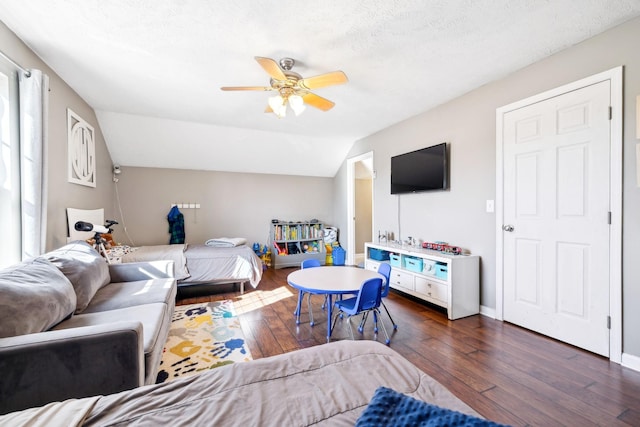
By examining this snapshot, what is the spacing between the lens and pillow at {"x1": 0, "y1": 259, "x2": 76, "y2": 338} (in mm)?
1235

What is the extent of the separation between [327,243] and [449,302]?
320 centimetres

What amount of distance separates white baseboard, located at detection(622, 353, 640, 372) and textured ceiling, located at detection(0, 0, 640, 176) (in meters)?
2.34

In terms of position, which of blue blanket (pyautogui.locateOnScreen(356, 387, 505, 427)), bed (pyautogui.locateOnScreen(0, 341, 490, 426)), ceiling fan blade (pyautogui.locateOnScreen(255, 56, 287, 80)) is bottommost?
bed (pyautogui.locateOnScreen(0, 341, 490, 426))

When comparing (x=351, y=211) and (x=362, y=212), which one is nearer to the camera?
(x=351, y=211)

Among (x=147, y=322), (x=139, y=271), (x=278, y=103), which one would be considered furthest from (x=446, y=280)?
(x=139, y=271)

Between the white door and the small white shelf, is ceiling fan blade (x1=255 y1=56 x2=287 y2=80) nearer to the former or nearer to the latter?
the white door

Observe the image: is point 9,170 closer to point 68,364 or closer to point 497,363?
point 68,364

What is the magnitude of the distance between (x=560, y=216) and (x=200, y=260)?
380 cm

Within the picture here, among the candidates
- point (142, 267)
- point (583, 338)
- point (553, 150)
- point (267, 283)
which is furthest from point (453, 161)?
point (142, 267)

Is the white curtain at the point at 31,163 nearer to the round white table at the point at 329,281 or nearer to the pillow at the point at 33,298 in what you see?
the pillow at the point at 33,298

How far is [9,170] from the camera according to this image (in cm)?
208

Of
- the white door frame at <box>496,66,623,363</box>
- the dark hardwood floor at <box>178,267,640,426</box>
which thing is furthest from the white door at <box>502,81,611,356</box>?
the dark hardwood floor at <box>178,267,640,426</box>

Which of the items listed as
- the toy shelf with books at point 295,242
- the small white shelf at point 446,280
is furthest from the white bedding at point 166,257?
the small white shelf at point 446,280

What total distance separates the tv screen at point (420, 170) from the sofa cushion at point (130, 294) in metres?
3.05
